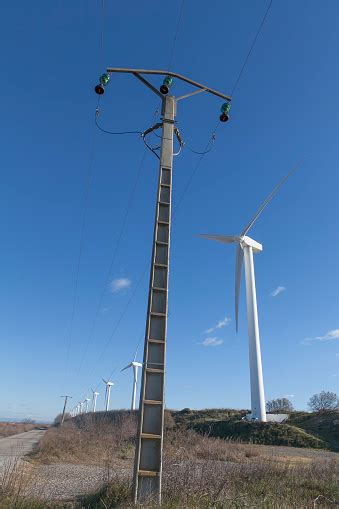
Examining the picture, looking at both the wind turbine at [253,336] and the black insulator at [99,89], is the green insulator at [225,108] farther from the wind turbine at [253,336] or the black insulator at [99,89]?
the wind turbine at [253,336]

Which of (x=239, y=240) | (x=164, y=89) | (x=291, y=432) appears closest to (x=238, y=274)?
(x=239, y=240)

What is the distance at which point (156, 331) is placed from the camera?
8.84m

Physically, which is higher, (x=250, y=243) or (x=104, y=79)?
(x=250, y=243)

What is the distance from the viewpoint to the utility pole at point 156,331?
7.68 meters

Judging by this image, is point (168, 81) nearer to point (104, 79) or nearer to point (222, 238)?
point (104, 79)

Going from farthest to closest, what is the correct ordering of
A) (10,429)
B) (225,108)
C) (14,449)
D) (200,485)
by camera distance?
(10,429)
(14,449)
(225,108)
(200,485)

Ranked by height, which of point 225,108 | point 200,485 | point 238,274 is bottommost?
point 200,485

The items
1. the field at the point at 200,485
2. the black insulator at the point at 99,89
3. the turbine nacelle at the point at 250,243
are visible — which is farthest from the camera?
the turbine nacelle at the point at 250,243

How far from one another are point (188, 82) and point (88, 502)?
10.8 meters

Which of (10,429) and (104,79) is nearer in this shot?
(104,79)

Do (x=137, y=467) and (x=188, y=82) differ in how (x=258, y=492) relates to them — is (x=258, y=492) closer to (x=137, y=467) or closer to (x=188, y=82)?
(x=137, y=467)

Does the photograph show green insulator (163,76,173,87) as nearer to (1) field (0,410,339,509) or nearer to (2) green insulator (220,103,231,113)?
Answer: (2) green insulator (220,103,231,113)

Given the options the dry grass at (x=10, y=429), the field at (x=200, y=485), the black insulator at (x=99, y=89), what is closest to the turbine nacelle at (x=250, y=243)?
the field at (x=200, y=485)

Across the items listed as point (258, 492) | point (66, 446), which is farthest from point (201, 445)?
point (258, 492)
